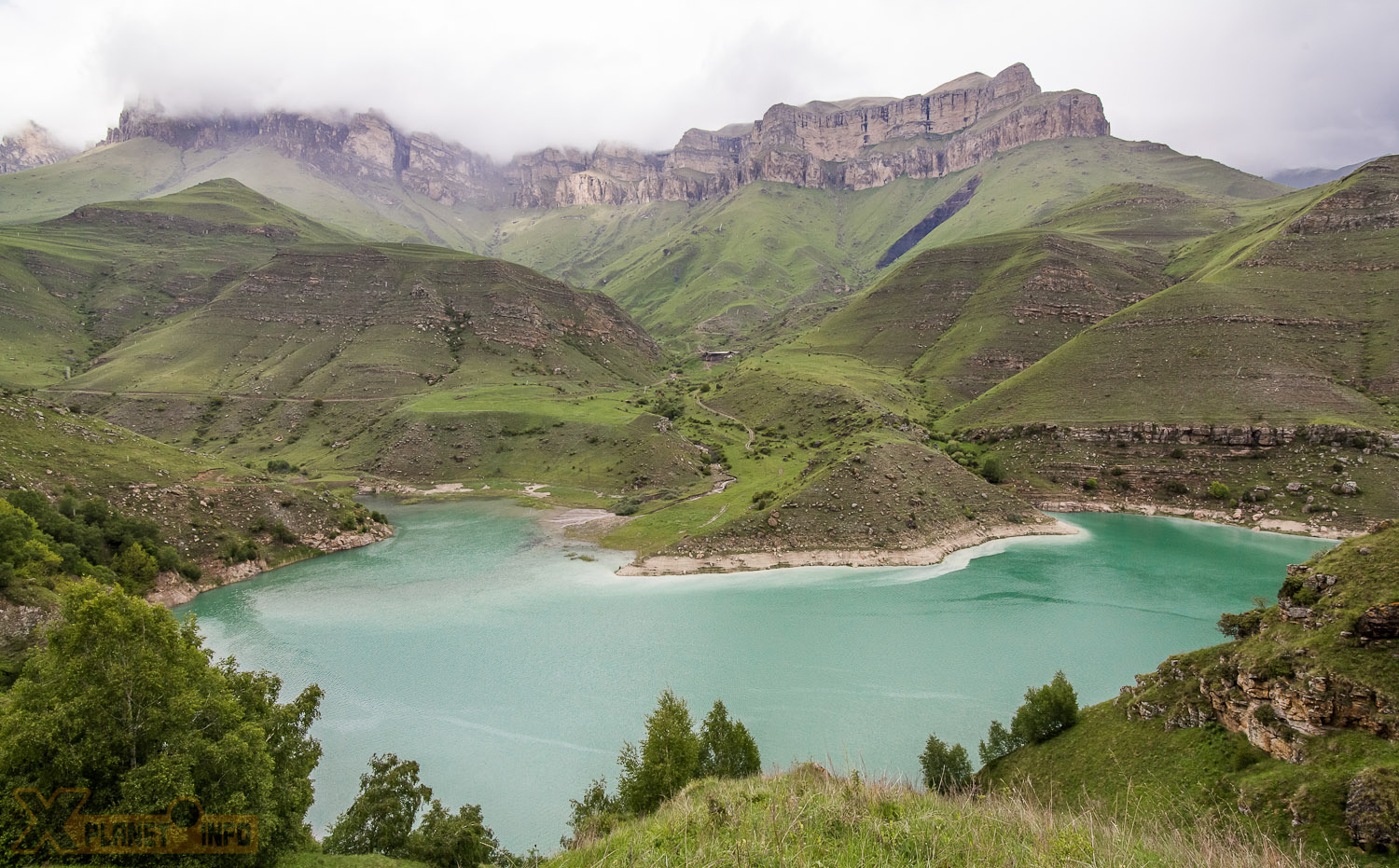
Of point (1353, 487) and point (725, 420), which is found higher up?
point (725, 420)

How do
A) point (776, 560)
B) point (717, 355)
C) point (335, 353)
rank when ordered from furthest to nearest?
point (717, 355) → point (335, 353) → point (776, 560)

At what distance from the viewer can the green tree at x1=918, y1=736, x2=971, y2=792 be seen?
76.6ft

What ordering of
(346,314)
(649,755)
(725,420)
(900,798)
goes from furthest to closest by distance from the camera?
(346,314) → (725,420) → (649,755) → (900,798)

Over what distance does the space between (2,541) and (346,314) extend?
11638 cm

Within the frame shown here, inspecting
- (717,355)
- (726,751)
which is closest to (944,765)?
(726,751)

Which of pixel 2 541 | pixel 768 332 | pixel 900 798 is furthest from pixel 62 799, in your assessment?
pixel 768 332

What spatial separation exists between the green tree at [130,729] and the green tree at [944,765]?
22.1 meters

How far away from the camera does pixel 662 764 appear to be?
2053 centimetres

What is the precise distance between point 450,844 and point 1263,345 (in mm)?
115539

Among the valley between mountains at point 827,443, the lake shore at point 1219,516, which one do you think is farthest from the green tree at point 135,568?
the lake shore at point 1219,516

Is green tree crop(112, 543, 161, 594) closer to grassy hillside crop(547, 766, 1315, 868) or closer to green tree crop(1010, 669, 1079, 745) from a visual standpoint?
grassy hillside crop(547, 766, 1315, 868)

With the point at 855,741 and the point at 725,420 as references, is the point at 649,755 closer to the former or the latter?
the point at 855,741

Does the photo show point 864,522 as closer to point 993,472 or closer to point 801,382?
point 993,472

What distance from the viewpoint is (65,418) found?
5778cm
